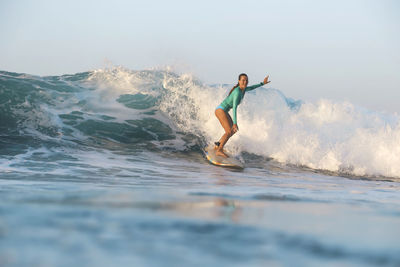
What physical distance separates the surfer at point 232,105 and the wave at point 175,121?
2568 mm

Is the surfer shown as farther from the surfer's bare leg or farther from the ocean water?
the ocean water

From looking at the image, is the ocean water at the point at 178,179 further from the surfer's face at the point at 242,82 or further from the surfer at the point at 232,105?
the surfer's face at the point at 242,82

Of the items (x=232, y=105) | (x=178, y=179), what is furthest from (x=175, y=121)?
(x=178, y=179)

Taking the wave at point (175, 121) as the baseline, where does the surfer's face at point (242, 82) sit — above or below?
above

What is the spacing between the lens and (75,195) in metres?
4.24

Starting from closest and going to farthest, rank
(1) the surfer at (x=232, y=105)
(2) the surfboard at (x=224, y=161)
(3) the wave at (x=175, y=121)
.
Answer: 1. (1) the surfer at (x=232, y=105)
2. (2) the surfboard at (x=224, y=161)
3. (3) the wave at (x=175, y=121)

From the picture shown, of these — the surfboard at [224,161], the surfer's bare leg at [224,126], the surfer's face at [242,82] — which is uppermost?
the surfer's face at [242,82]

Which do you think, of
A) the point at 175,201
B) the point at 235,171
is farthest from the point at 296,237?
the point at 235,171

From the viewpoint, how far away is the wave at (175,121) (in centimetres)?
1195

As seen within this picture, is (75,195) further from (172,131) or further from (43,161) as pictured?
(172,131)

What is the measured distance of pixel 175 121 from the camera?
1405 centimetres

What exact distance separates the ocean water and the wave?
0.17 ft

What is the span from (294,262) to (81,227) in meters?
1.35

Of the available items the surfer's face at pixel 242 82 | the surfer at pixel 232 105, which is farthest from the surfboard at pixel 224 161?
the surfer's face at pixel 242 82
